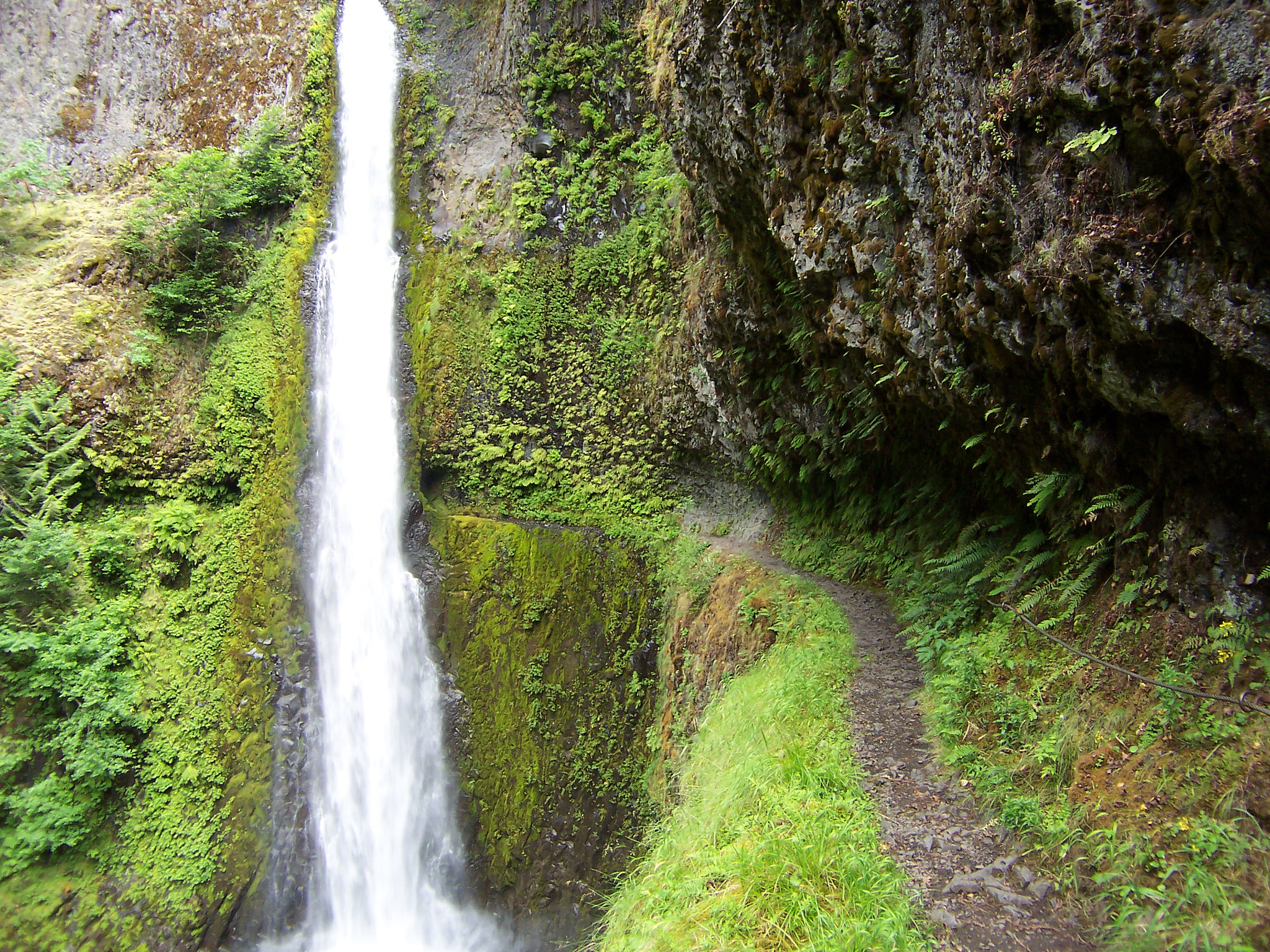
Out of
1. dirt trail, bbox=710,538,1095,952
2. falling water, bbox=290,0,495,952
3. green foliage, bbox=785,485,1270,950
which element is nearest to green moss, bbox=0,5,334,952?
falling water, bbox=290,0,495,952

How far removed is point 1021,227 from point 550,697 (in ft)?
23.1

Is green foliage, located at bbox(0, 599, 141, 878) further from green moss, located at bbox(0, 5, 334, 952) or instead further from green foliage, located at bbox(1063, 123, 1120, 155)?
green foliage, located at bbox(1063, 123, 1120, 155)

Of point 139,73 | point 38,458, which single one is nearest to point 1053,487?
point 38,458

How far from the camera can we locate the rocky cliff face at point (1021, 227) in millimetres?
2859

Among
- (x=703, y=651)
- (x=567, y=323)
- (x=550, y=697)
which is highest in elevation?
(x=567, y=323)

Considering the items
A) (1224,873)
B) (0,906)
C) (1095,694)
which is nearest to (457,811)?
(0,906)

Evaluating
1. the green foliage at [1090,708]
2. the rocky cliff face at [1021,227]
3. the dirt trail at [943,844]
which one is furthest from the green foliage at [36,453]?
the green foliage at [1090,708]

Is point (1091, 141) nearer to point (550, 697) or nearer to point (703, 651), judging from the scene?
point (703, 651)

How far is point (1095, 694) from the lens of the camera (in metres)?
3.64

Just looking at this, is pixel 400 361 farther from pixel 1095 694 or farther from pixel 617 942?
pixel 1095 694

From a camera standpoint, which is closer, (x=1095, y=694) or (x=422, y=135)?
(x=1095, y=694)

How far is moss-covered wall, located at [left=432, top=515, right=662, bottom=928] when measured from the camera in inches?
309

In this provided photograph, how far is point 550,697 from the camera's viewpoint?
835 centimetres

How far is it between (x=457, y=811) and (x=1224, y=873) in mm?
7614
